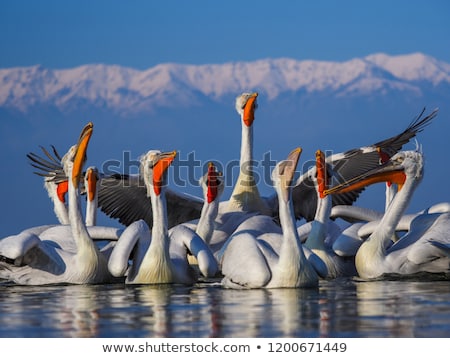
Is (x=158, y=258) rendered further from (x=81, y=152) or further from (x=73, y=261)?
(x=81, y=152)

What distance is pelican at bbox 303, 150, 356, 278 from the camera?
13.0 metres

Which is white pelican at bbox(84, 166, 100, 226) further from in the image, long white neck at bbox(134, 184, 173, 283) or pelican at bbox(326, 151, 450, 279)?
pelican at bbox(326, 151, 450, 279)

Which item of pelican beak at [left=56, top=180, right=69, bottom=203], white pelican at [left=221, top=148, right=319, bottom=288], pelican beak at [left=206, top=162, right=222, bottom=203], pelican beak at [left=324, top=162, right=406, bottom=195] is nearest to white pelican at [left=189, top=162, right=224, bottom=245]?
pelican beak at [left=206, top=162, right=222, bottom=203]

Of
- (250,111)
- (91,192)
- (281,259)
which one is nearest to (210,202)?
(91,192)

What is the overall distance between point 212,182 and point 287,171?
2349mm

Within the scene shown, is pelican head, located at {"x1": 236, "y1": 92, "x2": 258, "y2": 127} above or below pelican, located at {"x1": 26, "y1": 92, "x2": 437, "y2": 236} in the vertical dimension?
above

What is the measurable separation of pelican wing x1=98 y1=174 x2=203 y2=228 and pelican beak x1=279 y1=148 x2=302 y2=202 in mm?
4225

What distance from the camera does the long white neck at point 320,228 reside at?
42.8ft

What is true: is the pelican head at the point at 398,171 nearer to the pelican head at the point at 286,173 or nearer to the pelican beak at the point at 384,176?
the pelican beak at the point at 384,176

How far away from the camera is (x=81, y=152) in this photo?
41.6ft

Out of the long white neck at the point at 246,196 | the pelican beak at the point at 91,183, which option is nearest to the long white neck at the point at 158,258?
the pelican beak at the point at 91,183

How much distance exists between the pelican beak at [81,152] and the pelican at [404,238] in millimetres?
2274
